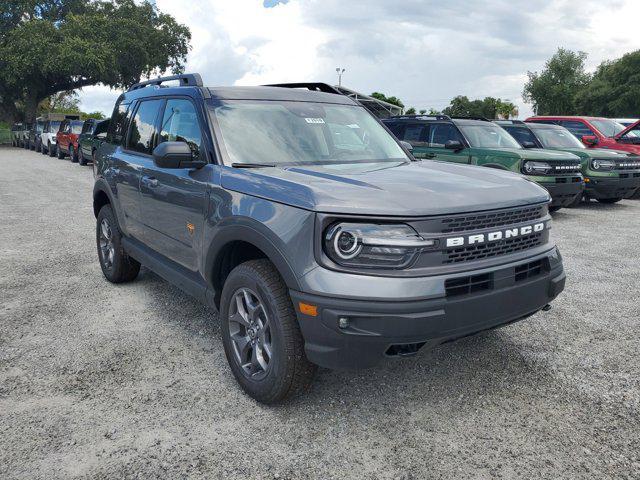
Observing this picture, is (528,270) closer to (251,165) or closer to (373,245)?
(373,245)

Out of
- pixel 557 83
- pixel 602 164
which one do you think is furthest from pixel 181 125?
pixel 557 83

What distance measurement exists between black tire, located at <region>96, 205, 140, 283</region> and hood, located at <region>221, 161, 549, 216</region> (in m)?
2.29

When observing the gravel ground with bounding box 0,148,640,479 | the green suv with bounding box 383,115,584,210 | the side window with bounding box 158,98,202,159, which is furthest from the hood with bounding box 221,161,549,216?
the green suv with bounding box 383,115,584,210

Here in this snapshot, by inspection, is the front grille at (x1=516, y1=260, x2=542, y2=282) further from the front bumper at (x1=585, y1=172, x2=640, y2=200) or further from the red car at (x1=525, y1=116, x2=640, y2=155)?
the red car at (x1=525, y1=116, x2=640, y2=155)

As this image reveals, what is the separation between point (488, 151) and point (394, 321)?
7.91 m

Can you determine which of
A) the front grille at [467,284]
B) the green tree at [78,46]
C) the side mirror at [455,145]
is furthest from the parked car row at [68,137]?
the front grille at [467,284]

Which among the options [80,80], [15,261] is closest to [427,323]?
[15,261]

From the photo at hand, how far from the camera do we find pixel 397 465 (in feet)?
8.63

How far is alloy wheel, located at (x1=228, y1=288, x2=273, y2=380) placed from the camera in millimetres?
3068

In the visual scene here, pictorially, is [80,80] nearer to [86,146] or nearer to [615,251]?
[86,146]

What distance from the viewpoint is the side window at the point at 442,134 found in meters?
10.4

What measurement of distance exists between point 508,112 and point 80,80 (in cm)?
8686

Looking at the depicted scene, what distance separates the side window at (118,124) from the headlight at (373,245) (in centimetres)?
325

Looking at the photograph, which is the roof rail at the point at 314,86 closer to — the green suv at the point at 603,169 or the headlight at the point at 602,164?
the green suv at the point at 603,169
